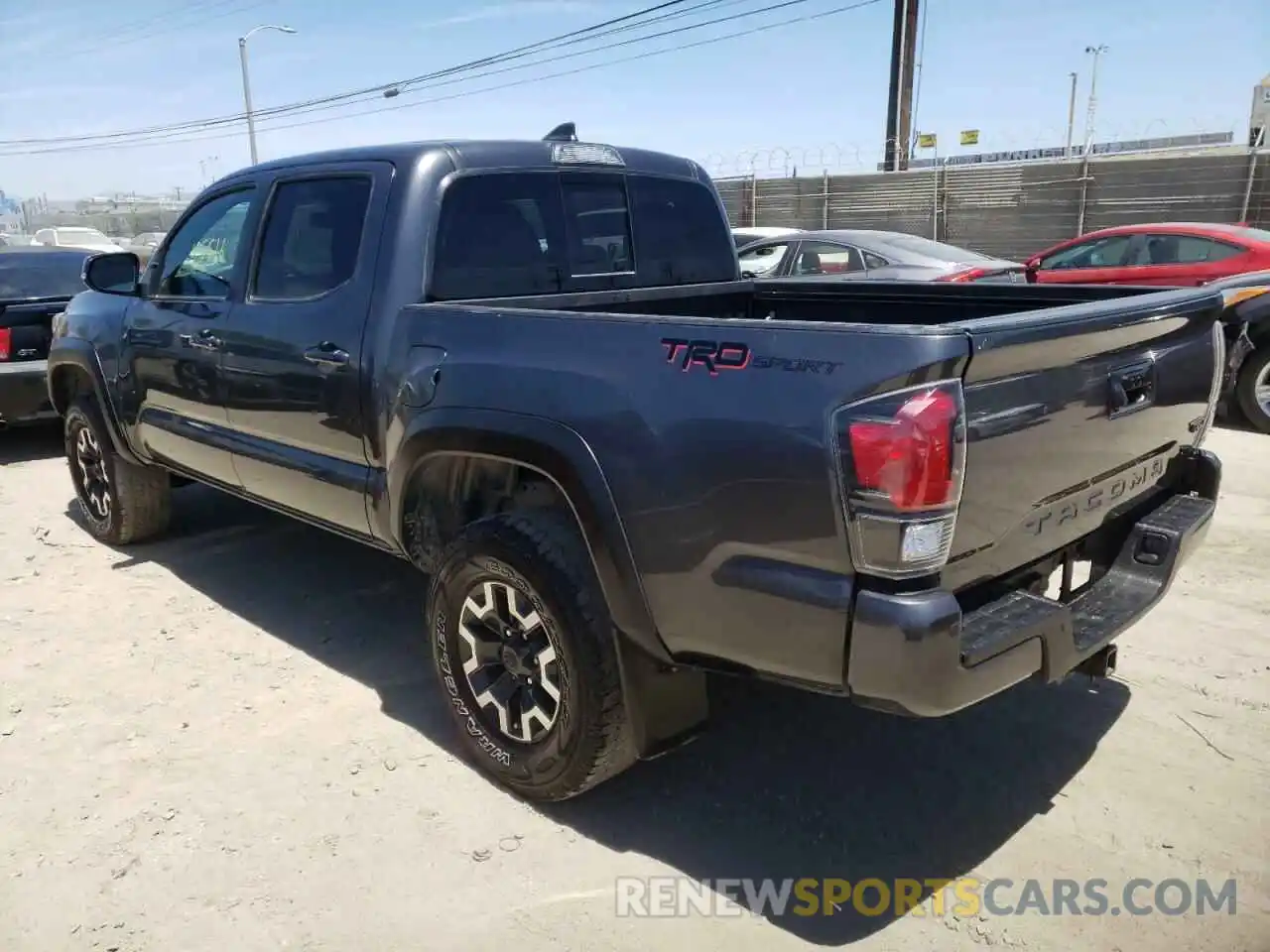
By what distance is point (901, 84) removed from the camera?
23609 mm

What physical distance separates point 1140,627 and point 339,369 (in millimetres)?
3482

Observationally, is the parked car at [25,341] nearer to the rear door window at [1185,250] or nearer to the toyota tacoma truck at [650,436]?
the toyota tacoma truck at [650,436]

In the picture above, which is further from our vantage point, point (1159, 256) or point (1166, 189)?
point (1166, 189)

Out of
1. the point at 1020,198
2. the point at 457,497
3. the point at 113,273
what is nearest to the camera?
the point at 457,497

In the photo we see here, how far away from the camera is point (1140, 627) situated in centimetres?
428

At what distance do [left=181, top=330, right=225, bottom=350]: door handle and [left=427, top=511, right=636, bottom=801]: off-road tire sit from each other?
172 cm

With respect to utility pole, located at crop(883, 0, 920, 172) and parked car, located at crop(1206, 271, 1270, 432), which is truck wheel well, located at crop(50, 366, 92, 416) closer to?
parked car, located at crop(1206, 271, 1270, 432)

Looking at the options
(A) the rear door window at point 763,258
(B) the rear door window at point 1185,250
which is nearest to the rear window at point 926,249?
(A) the rear door window at point 763,258

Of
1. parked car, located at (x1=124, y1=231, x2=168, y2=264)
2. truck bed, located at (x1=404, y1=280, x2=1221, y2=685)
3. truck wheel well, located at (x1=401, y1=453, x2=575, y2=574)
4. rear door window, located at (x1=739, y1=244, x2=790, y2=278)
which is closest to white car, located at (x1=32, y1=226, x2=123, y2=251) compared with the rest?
parked car, located at (x1=124, y1=231, x2=168, y2=264)

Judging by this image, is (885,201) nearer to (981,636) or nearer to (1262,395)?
(1262,395)

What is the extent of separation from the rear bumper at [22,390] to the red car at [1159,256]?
8.80m

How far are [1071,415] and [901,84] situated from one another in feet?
77.5

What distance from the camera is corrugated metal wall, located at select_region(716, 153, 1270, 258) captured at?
19.5 meters

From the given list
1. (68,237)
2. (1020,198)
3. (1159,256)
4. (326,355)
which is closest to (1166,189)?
(1020,198)
